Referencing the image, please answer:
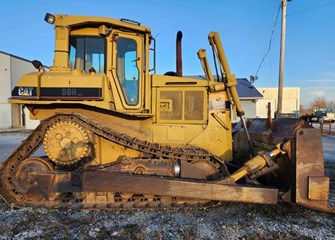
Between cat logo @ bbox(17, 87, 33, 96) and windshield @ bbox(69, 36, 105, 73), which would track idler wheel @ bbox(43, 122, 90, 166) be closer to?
cat logo @ bbox(17, 87, 33, 96)

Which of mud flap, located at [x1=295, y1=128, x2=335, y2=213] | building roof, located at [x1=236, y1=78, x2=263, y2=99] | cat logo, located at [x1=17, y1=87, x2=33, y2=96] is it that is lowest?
mud flap, located at [x1=295, y1=128, x2=335, y2=213]

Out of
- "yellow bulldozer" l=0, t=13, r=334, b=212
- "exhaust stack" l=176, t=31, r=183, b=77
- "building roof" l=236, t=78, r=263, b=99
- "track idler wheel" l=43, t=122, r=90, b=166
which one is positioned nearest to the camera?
"yellow bulldozer" l=0, t=13, r=334, b=212

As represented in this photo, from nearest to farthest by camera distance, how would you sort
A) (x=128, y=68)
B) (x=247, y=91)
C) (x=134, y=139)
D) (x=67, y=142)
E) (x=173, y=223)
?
(x=173, y=223), (x=67, y=142), (x=134, y=139), (x=128, y=68), (x=247, y=91)

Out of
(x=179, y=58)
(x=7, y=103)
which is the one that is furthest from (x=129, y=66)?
(x=7, y=103)

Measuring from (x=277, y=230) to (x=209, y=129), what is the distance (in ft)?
6.96

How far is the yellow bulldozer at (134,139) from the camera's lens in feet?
14.1

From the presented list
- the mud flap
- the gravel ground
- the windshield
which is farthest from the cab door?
the mud flap

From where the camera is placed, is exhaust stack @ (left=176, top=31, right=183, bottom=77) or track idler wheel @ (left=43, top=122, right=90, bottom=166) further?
exhaust stack @ (left=176, top=31, right=183, bottom=77)

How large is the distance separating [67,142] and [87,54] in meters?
1.77

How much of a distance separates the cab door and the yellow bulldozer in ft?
0.06

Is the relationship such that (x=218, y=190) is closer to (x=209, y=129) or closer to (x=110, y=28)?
(x=209, y=129)

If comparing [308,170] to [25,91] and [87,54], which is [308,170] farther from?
[25,91]

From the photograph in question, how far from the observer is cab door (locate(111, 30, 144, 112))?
5.07 m

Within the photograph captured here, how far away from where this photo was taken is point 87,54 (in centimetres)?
517
